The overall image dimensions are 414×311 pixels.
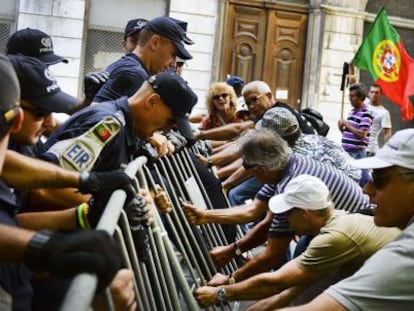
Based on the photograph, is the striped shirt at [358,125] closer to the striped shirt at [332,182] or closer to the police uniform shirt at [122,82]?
the striped shirt at [332,182]

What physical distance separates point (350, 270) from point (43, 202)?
1.70 meters

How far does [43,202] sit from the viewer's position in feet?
11.5

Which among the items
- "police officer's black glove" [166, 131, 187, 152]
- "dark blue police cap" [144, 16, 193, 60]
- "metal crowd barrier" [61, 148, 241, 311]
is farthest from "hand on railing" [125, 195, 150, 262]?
"dark blue police cap" [144, 16, 193, 60]

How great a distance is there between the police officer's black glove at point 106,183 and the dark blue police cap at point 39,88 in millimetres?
303

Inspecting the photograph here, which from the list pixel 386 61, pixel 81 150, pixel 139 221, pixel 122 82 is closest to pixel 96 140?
pixel 81 150

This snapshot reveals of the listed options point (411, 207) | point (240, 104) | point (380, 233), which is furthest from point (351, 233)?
point (240, 104)

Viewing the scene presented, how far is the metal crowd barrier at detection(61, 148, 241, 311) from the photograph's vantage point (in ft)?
8.59

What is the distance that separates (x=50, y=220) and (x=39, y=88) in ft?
1.87

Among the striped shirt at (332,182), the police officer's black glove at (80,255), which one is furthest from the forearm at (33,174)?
the striped shirt at (332,182)

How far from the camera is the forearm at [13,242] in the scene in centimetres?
219

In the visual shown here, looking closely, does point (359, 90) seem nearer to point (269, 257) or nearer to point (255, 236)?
point (255, 236)

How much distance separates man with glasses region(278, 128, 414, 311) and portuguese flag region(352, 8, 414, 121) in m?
9.53

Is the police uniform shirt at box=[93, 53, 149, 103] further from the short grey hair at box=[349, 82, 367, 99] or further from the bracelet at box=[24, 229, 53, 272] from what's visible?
the short grey hair at box=[349, 82, 367, 99]

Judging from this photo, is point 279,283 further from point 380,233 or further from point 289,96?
point 289,96
